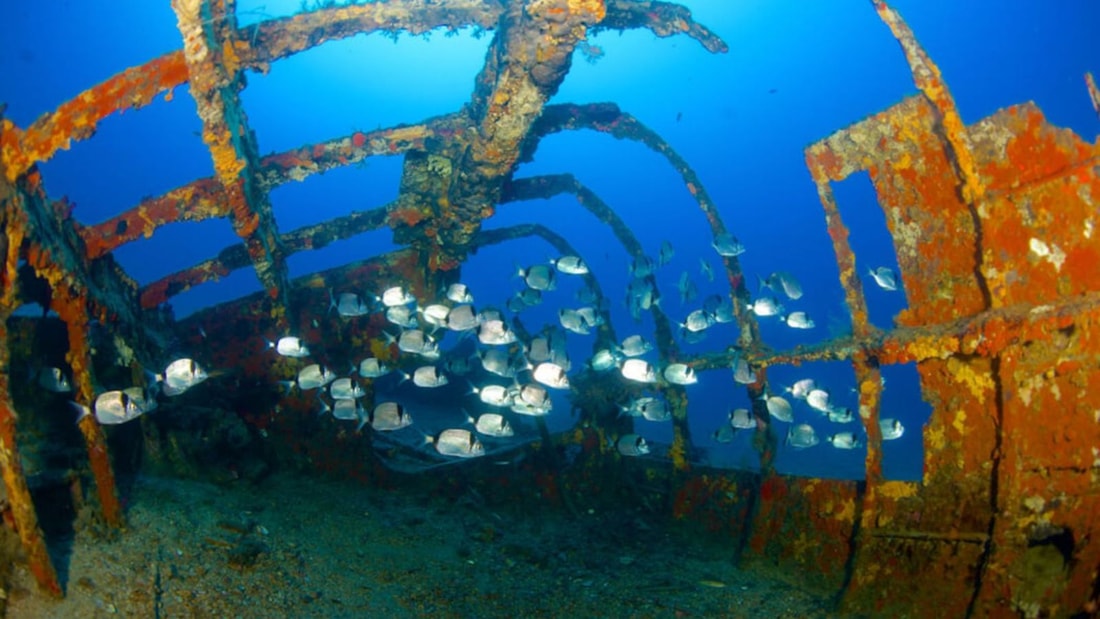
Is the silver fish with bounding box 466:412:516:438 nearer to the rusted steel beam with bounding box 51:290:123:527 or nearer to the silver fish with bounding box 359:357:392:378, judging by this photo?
the silver fish with bounding box 359:357:392:378

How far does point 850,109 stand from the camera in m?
113

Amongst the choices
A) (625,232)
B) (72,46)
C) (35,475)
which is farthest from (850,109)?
(72,46)

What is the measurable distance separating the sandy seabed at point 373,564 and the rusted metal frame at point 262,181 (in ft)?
8.74

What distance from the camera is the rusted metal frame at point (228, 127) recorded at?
4.56m

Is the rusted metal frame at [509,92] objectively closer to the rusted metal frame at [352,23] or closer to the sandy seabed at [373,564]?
the rusted metal frame at [352,23]

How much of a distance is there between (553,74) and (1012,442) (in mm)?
4474

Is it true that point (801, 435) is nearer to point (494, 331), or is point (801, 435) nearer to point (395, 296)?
point (494, 331)

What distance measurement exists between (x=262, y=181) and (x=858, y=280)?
6.30 m

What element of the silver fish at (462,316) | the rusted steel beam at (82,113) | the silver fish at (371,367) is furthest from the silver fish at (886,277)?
the rusted steel beam at (82,113)

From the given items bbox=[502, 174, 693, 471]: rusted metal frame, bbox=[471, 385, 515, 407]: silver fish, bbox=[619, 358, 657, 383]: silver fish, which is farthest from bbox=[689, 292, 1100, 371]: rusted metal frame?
bbox=[471, 385, 515, 407]: silver fish

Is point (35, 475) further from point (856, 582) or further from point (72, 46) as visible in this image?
point (72, 46)

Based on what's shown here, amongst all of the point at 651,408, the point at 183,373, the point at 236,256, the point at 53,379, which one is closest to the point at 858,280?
the point at 651,408

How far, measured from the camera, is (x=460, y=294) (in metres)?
7.54

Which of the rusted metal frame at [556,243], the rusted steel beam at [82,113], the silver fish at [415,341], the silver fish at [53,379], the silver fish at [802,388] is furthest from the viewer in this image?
the rusted metal frame at [556,243]
